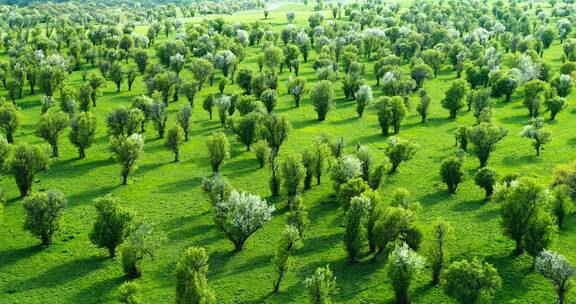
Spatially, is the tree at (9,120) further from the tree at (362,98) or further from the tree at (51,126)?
the tree at (362,98)

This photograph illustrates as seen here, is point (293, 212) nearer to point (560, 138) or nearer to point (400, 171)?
point (400, 171)

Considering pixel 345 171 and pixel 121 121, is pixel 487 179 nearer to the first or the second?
pixel 345 171

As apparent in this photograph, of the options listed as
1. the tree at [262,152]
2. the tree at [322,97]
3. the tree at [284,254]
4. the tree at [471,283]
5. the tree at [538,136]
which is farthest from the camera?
the tree at [322,97]

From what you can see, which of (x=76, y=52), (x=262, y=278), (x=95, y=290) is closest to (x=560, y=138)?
(x=262, y=278)

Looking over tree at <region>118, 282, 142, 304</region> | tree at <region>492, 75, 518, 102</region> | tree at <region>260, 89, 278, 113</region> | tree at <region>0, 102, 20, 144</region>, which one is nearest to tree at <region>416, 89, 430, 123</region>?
tree at <region>492, 75, 518, 102</region>

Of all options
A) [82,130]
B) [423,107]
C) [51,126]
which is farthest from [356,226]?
[51,126]

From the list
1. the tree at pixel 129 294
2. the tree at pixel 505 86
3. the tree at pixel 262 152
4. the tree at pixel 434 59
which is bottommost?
the tree at pixel 129 294

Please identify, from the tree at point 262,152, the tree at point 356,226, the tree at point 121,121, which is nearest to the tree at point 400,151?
the tree at point 262,152
